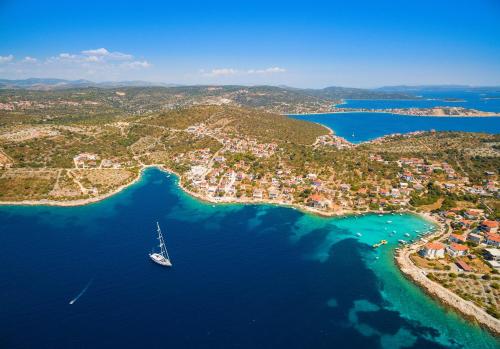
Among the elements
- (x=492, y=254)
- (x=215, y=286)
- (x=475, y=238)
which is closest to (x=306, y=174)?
(x=475, y=238)

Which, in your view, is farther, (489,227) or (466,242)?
(489,227)

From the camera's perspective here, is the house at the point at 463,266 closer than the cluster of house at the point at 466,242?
Yes

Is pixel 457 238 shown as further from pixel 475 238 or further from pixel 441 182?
pixel 441 182

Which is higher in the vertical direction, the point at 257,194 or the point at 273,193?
the point at 273,193

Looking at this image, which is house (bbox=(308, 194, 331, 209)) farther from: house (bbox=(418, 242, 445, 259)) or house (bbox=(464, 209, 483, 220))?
Answer: house (bbox=(464, 209, 483, 220))


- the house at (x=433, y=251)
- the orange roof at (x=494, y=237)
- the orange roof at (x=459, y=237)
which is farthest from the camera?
the orange roof at (x=459, y=237)

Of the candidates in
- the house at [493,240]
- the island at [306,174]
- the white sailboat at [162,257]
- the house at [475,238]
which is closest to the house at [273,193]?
the island at [306,174]

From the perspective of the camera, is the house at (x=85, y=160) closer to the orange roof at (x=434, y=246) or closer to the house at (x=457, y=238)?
the orange roof at (x=434, y=246)
